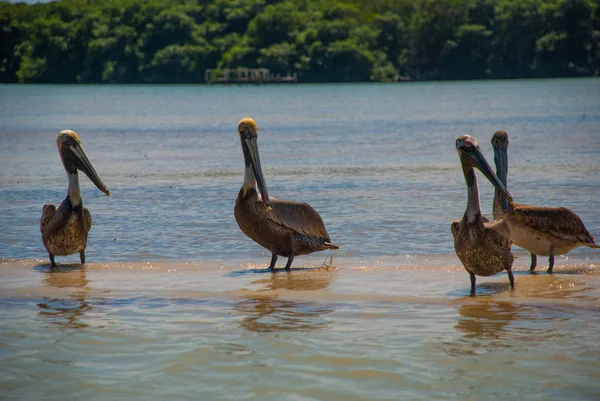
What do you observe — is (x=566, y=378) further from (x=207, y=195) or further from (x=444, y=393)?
(x=207, y=195)

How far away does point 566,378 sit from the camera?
532 centimetres

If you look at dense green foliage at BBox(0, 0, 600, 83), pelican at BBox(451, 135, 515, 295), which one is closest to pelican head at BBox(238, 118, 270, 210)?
pelican at BBox(451, 135, 515, 295)

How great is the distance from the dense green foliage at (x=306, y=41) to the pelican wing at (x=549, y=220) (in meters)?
105

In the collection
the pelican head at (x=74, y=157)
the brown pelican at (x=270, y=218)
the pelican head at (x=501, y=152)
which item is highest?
the pelican head at (x=501, y=152)

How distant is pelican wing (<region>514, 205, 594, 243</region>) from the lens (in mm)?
7828

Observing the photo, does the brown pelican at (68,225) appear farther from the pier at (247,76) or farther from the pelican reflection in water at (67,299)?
the pier at (247,76)

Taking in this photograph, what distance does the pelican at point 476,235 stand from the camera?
6.97 m

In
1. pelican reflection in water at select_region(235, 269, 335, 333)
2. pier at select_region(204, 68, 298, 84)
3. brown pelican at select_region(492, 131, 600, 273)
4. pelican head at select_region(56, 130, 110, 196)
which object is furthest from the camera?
pier at select_region(204, 68, 298, 84)

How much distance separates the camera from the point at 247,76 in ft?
381

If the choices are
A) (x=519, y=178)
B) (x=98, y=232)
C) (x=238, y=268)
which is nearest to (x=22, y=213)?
(x=98, y=232)

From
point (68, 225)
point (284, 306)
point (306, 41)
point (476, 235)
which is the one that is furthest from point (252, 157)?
point (306, 41)

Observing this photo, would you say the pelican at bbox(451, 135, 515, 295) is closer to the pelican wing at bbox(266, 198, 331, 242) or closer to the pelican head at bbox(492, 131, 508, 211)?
the pelican head at bbox(492, 131, 508, 211)

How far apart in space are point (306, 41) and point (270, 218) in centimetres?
10769

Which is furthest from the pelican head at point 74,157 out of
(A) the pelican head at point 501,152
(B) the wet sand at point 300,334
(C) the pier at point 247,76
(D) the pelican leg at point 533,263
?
(C) the pier at point 247,76
